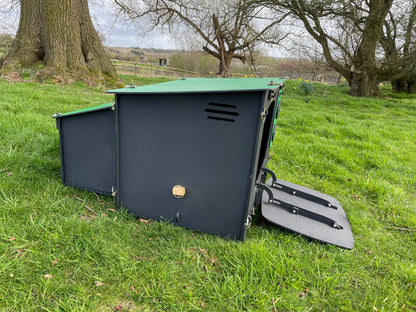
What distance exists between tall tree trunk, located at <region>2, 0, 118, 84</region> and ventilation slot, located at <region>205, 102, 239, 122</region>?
6.70 meters

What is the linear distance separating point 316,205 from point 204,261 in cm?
130

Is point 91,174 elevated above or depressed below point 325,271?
above

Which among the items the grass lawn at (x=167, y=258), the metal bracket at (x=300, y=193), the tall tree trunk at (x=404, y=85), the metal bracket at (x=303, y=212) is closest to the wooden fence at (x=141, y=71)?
the tall tree trunk at (x=404, y=85)

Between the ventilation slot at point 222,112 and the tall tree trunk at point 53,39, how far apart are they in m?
6.70

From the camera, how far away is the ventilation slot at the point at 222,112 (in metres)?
1.75

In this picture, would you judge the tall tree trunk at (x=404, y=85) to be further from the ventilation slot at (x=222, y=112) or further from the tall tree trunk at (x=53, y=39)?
the ventilation slot at (x=222, y=112)

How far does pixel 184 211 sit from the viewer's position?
6.72 ft

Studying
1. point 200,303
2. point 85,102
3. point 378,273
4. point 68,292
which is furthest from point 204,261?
point 85,102

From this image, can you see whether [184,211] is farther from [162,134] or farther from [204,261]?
[162,134]

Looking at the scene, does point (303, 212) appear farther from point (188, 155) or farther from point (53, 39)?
point (53, 39)

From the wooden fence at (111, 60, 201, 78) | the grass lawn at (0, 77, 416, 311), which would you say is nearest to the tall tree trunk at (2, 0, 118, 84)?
the grass lawn at (0, 77, 416, 311)

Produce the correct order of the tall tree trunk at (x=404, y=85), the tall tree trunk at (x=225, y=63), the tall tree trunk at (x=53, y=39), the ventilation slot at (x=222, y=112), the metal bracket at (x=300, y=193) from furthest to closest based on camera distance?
the tall tree trunk at (x=404, y=85)
the tall tree trunk at (x=225, y=63)
the tall tree trunk at (x=53, y=39)
the metal bracket at (x=300, y=193)
the ventilation slot at (x=222, y=112)

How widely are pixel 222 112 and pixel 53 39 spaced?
705 centimetres

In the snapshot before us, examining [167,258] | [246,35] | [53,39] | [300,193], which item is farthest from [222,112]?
[246,35]
